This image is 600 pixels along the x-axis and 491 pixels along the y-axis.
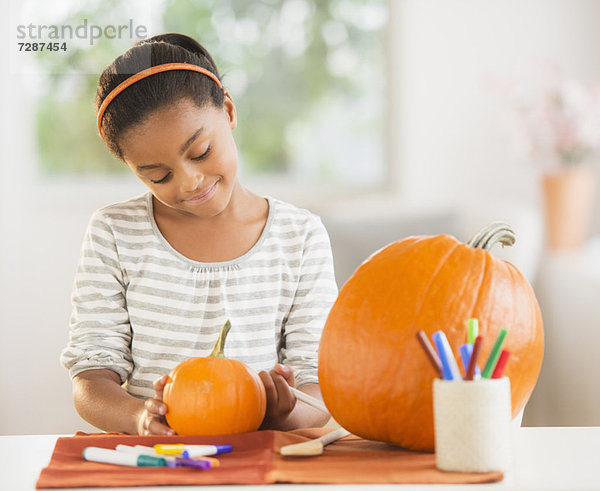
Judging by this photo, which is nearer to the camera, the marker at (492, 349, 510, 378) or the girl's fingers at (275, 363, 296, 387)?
the marker at (492, 349, 510, 378)

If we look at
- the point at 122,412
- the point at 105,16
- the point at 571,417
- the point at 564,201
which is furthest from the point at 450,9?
the point at 122,412

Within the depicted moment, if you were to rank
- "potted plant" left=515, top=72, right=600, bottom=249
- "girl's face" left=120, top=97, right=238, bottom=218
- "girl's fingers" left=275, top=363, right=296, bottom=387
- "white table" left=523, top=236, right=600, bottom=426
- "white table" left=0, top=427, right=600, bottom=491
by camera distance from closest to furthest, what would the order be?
"white table" left=0, top=427, right=600, bottom=491 < "girl's fingers" left=275, top=363, right=296, bottom=387 < "girl's face" left=120, top=97, right=238, bottom=218 < "white table" left=523, top=236, right=600, bottom=426 < "potted plant" left=515, top=72, right=600, bottom=249

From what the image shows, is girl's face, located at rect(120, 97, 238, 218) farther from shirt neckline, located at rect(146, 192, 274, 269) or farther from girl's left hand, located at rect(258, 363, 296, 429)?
→ girl's left hand, located at rect(258, 363, 296, 429)

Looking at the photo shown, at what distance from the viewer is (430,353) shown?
0.62 metres

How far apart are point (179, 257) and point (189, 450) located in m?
0.57

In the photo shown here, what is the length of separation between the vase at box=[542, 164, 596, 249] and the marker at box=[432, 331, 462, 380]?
208 cm

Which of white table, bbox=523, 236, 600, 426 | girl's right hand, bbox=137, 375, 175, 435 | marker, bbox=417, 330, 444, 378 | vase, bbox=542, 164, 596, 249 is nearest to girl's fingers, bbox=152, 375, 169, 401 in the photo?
girl's right hand, bbox=137, 375, 175, 435

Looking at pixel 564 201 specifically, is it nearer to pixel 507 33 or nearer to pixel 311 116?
pixel 507 33

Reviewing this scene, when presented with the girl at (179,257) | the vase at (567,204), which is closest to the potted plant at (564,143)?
the vase at (567,204)

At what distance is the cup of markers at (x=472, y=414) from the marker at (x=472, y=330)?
19 millimetres

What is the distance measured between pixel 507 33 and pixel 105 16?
1436 mm

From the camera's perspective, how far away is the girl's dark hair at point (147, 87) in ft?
3.51

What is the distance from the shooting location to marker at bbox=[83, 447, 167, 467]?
641 mm

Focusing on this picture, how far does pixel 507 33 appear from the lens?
9.03 ft
